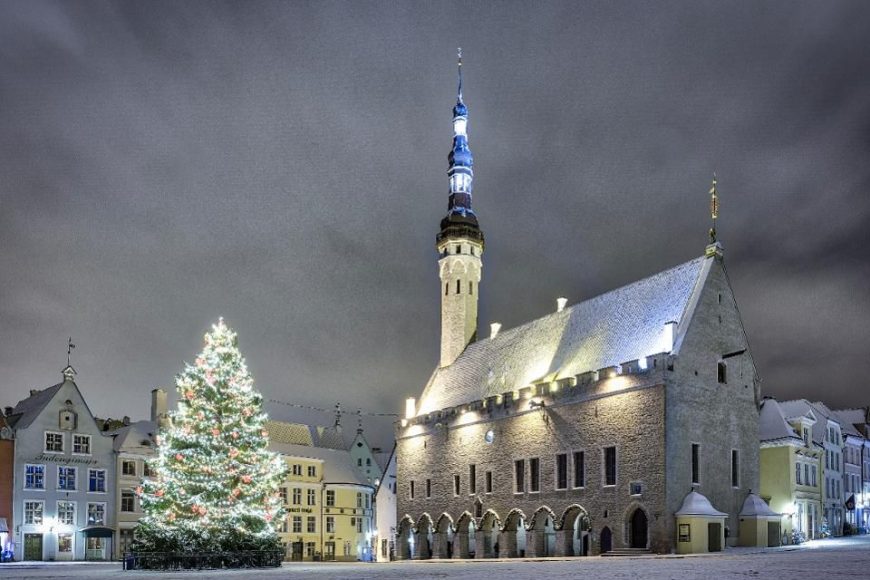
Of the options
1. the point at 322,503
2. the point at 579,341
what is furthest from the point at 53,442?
the point at 579,341

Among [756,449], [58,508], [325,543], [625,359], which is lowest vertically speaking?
[325,543]

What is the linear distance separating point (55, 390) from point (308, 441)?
2586cm

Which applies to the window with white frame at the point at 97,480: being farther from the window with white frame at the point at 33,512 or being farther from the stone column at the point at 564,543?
the stone column at the point at 564,543

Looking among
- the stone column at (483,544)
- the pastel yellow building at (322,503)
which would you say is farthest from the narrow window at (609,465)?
the pastel yellow building at (322,503)

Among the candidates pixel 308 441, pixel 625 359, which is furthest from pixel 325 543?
pixel 625 359

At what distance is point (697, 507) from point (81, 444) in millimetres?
38906

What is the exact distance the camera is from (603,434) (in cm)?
4100

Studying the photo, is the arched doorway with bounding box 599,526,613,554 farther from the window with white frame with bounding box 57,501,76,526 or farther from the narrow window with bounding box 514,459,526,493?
the window with white frame with bounding box 57,501,76,526

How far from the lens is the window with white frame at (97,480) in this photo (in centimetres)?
5662

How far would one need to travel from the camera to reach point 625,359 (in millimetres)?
42062

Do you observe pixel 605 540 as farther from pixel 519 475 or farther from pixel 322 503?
pixel 322 503

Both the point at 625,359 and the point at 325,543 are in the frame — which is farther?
the point at 325,543

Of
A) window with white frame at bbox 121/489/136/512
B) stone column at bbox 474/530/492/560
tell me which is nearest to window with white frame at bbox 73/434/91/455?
window with white frame at bbox 121/489/136/512

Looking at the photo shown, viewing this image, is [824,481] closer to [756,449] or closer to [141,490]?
[756,449]
